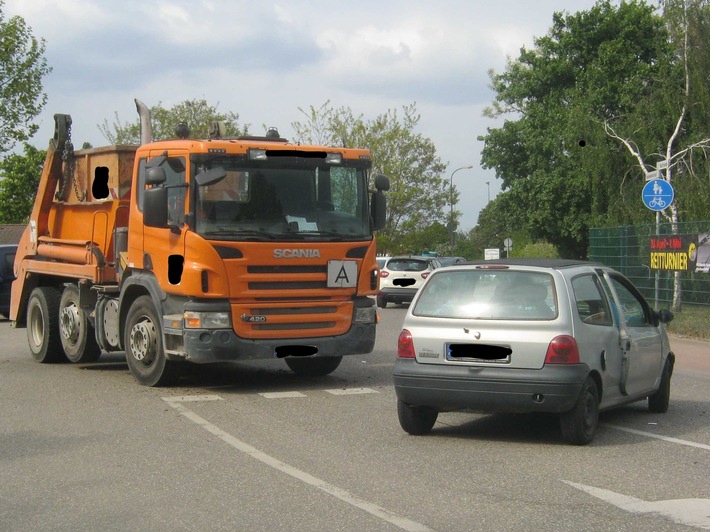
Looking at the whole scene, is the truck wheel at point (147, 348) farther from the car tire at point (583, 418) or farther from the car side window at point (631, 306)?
the car tire at point (583, 418)

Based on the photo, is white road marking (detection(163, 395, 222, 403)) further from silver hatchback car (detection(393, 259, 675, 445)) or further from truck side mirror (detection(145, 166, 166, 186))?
silver hatchback car (detection(393, 259, 675, 445))

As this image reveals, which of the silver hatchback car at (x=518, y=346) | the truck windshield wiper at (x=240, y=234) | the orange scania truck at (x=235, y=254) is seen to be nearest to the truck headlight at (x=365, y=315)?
the orange scania truck at (x=235, y=254)

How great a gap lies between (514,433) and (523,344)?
121cm

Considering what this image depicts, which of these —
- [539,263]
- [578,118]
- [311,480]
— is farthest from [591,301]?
[578,118]

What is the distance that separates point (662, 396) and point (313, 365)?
5.01 m

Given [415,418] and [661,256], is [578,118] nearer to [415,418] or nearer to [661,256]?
[661,256]

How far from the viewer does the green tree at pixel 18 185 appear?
50781mm

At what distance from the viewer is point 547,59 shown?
49.2 m

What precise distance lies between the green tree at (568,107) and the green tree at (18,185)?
866 inches

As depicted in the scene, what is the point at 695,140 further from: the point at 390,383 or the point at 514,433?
the point at 514,433

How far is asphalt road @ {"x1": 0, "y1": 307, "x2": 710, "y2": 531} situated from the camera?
253 inches

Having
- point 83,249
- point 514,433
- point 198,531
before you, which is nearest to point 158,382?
point 83,249

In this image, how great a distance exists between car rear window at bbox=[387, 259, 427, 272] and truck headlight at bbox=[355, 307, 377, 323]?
683 inches

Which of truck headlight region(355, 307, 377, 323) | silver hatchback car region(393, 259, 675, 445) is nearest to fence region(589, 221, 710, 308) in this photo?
truck headlight region(355, 307, 377, 323)
